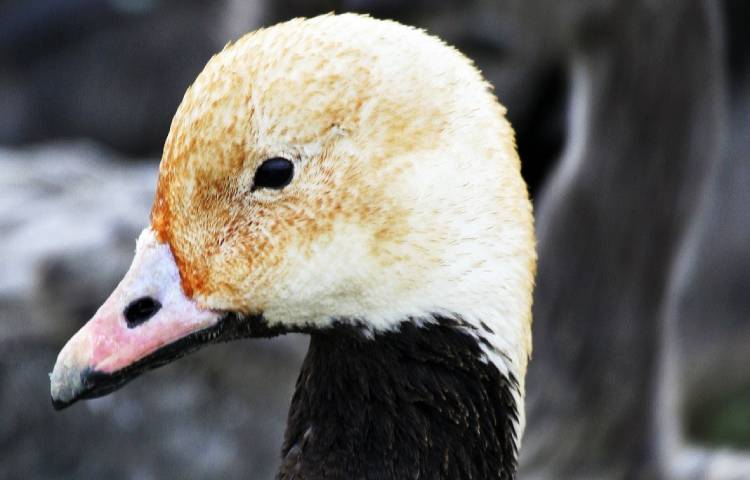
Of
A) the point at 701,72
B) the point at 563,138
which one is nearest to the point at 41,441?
the point at 563,138

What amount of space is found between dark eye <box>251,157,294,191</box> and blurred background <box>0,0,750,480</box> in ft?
5.34

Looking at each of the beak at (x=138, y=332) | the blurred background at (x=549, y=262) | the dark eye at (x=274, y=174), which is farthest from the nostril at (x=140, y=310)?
the blurred background at (x=549, y=262)

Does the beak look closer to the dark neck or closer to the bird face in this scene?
the bird face

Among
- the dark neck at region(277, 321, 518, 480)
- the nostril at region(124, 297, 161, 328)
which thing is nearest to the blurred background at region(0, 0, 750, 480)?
the dark neck at region(277, 321, 518, 480)

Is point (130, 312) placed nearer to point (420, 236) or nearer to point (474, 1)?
point (420, 236)

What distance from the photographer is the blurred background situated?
300cm

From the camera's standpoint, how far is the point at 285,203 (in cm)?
141

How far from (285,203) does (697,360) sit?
10.2 ft

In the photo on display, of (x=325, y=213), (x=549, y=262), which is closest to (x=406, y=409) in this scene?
(x=325, y=213)

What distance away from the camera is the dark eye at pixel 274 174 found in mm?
1396

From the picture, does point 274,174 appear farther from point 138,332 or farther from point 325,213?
point 138,332

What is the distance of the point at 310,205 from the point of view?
141cm

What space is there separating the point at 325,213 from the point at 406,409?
255 mm

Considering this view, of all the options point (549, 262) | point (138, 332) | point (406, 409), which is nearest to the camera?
point (138, 332)
